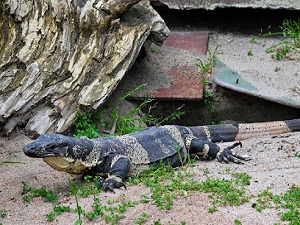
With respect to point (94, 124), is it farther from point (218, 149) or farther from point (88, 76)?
point (218, 149)

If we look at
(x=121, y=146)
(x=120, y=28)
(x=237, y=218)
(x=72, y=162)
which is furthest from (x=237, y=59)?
(x=237, y=218)

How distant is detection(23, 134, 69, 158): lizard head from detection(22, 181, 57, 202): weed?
0.37m

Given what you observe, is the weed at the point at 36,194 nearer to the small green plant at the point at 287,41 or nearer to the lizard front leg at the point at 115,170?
the lizard front leg at the point at 115,170

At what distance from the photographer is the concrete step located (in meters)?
8.88

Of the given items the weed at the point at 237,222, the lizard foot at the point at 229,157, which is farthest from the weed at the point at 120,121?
the weed at the point at 237,222

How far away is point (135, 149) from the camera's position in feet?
22.7

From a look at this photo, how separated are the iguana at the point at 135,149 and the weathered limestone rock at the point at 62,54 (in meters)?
1.05

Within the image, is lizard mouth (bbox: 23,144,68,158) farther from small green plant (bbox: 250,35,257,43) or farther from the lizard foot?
small green plant (bbox: 250,35,257,43)

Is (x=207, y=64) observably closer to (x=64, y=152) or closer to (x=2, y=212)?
(x=64, y=152)

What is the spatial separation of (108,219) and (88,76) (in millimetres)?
3055

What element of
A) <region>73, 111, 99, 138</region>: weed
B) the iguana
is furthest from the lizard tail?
<region>73, 111, 99, 138</region>: weed

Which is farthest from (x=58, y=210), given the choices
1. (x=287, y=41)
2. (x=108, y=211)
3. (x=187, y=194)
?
(x=287, y=41)

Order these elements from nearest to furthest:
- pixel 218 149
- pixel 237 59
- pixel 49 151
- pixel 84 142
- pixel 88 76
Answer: pixel 49 151 < pixel 84 142 < pixel 218 149 < pixel 88 76 < pixel 237 59

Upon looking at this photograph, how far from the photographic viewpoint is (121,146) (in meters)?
6.86
